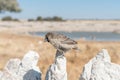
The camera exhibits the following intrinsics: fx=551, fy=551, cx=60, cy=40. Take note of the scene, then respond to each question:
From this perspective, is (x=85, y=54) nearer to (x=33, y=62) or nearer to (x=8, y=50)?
(x=8, y=50)

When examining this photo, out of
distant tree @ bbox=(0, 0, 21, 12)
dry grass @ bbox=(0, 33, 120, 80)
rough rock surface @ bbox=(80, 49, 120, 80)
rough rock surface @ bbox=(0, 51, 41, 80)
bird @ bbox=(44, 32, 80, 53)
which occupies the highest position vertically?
bird @ bbox=(44, 32, 80, 53)

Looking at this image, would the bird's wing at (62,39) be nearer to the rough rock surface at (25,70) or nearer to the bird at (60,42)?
the bird at (60,42)

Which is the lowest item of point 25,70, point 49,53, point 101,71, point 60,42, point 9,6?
point 9,6

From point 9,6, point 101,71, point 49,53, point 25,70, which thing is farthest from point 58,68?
point 9,6

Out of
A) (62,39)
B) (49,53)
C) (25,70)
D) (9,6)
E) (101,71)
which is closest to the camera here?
(62,39)

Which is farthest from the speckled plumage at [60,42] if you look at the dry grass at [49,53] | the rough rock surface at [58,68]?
the dry grass at [49,53]

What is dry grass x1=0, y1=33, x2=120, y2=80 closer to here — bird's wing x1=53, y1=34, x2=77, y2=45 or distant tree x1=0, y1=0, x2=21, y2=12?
bird's wing x1=53, y1=34, x2=77, y2=45

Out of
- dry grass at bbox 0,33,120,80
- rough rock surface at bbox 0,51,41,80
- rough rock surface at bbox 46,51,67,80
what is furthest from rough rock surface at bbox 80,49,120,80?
dry grass at bbox 0,33,120,80

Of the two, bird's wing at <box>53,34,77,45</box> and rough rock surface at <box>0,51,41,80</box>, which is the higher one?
bird's wing at <box>53,34,77,45</box>

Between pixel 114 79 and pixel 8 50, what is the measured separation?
1641 centimetres

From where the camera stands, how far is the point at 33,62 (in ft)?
35.4

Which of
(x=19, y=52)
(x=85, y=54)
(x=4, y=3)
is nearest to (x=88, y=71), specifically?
(x=85, y=54)

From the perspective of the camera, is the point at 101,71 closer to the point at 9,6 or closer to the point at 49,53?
the point at 49,53

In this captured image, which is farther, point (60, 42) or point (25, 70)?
point (25, 70)
